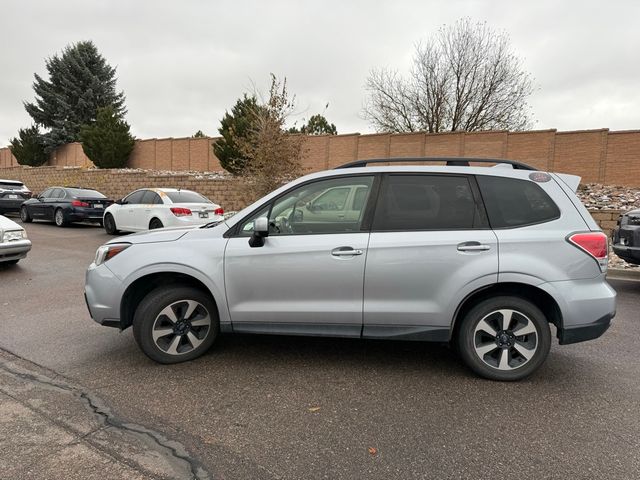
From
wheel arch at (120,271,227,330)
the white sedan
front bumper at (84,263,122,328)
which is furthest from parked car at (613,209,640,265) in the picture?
the white sedan

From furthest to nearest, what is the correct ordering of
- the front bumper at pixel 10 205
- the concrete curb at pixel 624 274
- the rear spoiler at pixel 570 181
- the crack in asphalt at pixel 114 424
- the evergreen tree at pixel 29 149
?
the evergreen tree at pixel 29 149 → the front bumper at pixel 10 205 → the concrete curb at pixel 624 274 → the rear spoiler at pixel 570 181 → the crack in asphalt at pixel 114 424

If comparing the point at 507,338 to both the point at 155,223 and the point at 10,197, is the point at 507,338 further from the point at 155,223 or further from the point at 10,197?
the point at 10,197

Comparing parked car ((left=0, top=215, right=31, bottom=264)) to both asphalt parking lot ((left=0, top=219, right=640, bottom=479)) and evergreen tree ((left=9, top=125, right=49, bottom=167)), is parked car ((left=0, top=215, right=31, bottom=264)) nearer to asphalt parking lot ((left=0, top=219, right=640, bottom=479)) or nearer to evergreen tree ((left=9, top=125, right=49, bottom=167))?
asphalt parking lot ((left=0, top=219, right=640, bottom=479))

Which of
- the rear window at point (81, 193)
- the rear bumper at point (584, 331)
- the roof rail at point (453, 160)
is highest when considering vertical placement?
the roof rail at point (453, 160)

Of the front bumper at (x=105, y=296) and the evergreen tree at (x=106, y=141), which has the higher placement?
the evergreen tree at (x=106, y=141)

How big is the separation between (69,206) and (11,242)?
846 cm

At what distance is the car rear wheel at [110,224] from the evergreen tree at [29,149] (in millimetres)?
30819

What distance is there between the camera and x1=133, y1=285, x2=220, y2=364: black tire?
12.8 feet

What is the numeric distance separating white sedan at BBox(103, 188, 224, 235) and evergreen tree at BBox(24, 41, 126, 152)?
107 ft

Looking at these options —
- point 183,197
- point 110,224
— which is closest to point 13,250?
point 183,197

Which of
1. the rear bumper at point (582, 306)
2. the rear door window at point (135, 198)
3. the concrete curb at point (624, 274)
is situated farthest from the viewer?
the rear door window at point (135, 198)

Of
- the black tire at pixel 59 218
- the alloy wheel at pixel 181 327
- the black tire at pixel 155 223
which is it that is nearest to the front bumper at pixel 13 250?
the black tire at pixel 155 223

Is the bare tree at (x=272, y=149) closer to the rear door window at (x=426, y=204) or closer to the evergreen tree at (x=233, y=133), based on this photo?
the evergreen tree at (x=233, y=133)

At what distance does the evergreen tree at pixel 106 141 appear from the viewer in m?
28.7
